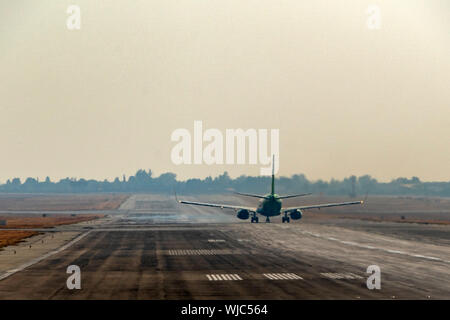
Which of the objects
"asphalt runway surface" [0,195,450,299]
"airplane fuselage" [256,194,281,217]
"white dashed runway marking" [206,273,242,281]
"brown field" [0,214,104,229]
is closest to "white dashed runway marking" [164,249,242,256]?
"asphalt runway surface" [0,195,450,299]

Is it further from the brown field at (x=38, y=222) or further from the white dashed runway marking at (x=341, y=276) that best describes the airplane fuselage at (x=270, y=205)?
the white dashed runway marking at (x=341, y=276)

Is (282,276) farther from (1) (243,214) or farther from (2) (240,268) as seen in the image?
(1) (243,214)

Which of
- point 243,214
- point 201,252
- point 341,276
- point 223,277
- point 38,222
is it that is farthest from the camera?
point 38,222

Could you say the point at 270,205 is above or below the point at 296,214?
above

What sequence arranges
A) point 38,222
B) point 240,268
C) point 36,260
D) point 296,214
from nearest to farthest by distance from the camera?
1. point 240,268
2. point 36,260
3. point 296,214
4. point 38,222

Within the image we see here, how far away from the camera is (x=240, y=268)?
4138cm

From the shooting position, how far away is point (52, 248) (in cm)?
5719

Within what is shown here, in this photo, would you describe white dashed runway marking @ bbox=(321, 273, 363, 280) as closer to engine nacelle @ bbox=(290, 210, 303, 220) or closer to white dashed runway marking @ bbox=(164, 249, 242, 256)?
white dashed runway marking @ bbox=(164, 249, 242, 256)

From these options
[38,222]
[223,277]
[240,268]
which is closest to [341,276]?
[223,277]

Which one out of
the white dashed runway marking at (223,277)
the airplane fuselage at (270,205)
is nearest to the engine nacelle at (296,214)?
the airplane fuselage at (270,205)

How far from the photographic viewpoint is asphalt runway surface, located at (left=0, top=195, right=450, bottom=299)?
1195 inches

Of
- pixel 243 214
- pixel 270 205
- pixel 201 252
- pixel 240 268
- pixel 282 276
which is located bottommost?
pixel 201 252
